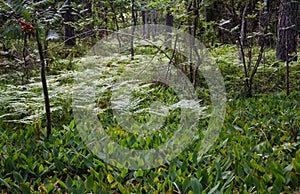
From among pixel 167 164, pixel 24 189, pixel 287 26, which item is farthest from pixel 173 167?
pixel 287 26

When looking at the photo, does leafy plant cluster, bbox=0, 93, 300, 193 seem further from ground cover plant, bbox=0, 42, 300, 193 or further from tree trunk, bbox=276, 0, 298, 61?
tree trunk, bbox=276, 0, 298, 61

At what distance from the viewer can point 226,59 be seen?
6.62 metres

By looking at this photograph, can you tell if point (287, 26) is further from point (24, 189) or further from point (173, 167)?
point (24, 189)

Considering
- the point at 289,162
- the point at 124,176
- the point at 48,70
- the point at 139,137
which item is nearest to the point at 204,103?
the point at 139,137

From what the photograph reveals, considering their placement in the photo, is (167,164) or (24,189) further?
(167,164)

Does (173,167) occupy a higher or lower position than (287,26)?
lower

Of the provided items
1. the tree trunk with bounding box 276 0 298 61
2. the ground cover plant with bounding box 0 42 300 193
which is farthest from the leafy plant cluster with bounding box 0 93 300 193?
the tree trunk with bounding box 276 0 298 61

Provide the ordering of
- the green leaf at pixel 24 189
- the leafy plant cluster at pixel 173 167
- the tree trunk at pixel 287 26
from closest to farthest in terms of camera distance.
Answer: the green leaf at pixel 24 189 → the leafy plant cluster at pixel 173 167 → the tree trunk at pixel 287 26

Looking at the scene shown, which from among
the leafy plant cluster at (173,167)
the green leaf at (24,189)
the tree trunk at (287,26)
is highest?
the tree trunk at (287,26)

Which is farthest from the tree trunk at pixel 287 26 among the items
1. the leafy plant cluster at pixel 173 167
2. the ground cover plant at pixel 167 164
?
the leafy plant cluster at pixel 173 167

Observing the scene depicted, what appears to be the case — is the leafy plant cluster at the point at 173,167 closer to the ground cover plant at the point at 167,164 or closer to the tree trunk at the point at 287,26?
the ground cover plant at the point at 167,164

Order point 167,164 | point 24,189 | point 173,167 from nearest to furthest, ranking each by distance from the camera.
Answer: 1. point 24,189
2. point 173,167
3. point 167,164

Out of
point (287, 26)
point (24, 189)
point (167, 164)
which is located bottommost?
point (167, 164)

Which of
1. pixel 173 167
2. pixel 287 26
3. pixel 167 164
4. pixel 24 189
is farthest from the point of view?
pixel 287 26
